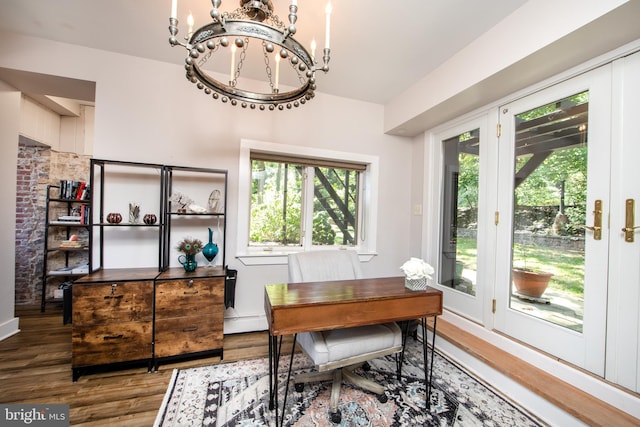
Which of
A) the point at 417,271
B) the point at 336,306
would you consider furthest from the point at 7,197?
the point at 417,271

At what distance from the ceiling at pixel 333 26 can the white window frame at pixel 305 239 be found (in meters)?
0.87

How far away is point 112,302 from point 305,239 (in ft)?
5.99

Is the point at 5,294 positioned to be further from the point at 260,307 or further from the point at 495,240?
the point at 495,240

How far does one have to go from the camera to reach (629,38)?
4.76 ft

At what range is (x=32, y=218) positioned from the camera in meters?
3.27

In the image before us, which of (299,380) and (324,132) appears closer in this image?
(299,380)

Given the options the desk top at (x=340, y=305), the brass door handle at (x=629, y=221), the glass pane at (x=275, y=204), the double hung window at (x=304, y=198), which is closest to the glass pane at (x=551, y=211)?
the brass door handle at (x=629, y=221)

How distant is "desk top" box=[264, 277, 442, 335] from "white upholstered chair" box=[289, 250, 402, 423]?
0.54 ft

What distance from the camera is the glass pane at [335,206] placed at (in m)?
3.09

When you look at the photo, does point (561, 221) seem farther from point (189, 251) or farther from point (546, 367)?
point (189, 251)

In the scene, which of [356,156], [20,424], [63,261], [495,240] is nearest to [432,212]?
[495,240]

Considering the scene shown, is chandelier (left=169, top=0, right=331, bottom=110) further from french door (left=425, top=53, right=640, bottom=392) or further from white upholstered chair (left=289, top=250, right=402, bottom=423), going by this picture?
french door (left=425, top=53, right=640, bottom=392)

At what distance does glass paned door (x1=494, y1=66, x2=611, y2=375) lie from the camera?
1613 millimetres

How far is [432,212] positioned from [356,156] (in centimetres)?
113
